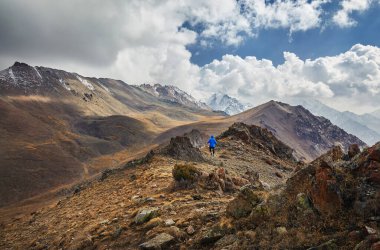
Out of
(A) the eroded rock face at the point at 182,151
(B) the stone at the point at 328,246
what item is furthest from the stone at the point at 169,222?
(A) the eroded rock face at the point at 182,151

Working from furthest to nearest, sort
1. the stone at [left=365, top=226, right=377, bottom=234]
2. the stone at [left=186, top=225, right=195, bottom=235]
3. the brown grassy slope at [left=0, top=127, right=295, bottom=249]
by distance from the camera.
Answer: the brown grassy slope at [left=0, top=127, right=295, bottom=249] < the stone at [left=186, top=225, right=195, bottom=235] < the stone at [left=365, top=226, right=377, bottom=234]

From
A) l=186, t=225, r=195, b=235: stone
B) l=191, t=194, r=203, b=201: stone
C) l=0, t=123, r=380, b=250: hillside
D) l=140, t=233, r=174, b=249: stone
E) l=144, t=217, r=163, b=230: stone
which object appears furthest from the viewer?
l=191, t=194, r=203, b=201: stone

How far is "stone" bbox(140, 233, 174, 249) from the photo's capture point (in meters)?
12.9

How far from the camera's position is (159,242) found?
1307 centimetres

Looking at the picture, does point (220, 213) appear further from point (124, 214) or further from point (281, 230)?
point (124, 214)

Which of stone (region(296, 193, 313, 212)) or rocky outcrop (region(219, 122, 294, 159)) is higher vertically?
rocky outcrop (region(219, 122, 294, 159))

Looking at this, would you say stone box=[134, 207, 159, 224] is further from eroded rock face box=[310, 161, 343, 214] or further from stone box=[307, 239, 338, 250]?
stone box=[307, 239, 338, 250]

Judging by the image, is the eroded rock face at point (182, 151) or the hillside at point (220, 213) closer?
the hillside at point (220, 213)

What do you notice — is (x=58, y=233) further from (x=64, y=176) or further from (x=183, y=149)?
(x=64, y=176)

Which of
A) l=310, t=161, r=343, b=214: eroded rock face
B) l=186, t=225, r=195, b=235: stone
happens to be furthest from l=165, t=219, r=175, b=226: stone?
l=310, t=161, r=343, b=214: eroded rock face

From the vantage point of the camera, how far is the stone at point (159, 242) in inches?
508

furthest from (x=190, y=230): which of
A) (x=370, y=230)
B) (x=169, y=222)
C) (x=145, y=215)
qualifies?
(x=370, y=230)

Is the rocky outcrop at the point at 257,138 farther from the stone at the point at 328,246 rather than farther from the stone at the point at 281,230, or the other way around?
the stone at the point at 328,246

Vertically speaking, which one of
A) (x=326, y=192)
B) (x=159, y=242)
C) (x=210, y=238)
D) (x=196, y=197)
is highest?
(x=326, y=192)
